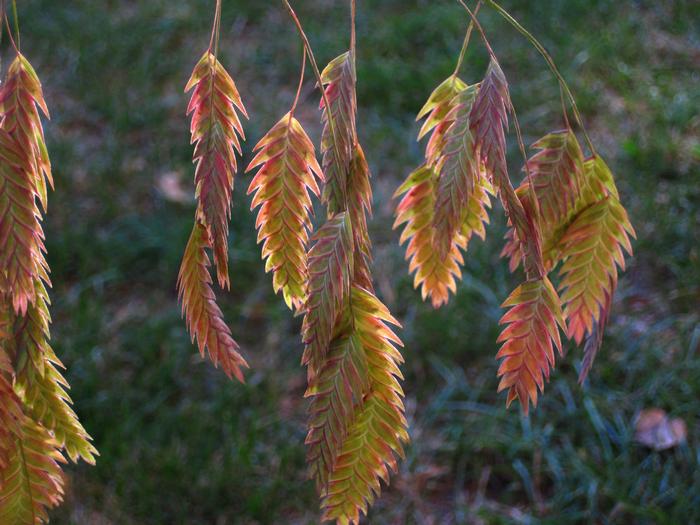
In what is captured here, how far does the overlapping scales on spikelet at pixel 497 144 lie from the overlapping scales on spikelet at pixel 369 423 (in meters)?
0.19

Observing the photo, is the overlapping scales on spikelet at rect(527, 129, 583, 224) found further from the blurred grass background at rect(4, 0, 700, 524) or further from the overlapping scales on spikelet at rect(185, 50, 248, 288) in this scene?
the blurred grass background at rect(4, 0, 700, 524)

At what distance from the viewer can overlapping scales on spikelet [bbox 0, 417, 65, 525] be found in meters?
1.17

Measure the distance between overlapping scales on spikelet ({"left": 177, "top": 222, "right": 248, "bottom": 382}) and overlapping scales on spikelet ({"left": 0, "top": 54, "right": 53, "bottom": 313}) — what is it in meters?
0.18

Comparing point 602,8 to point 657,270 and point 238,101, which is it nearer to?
point 657,270

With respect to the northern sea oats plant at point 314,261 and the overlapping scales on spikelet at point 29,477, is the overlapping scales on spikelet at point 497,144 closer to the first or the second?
the northern sea oats plant at point 314,261

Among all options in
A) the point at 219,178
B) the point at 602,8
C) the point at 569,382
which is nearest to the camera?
the point at 219,178

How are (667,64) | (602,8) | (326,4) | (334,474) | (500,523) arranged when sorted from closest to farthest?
1. (334,474)
2. (500,523)
3. (667,64)
4. (602,8)
5. (326,4)

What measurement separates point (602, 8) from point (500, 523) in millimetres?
2876

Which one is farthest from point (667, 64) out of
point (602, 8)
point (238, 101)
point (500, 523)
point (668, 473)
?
point (238, 101)

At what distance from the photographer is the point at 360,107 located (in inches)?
164

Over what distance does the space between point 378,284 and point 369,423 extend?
2215 mm

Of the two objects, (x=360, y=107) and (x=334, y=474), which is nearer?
(x=334, y=474)

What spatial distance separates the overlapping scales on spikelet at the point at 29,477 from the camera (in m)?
1.17

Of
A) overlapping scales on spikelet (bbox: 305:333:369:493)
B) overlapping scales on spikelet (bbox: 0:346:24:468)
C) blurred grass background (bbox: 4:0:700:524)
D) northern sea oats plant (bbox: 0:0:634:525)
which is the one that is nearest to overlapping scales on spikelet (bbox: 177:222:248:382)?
northern sea oats plant (bbox: 0:0:634:525)
